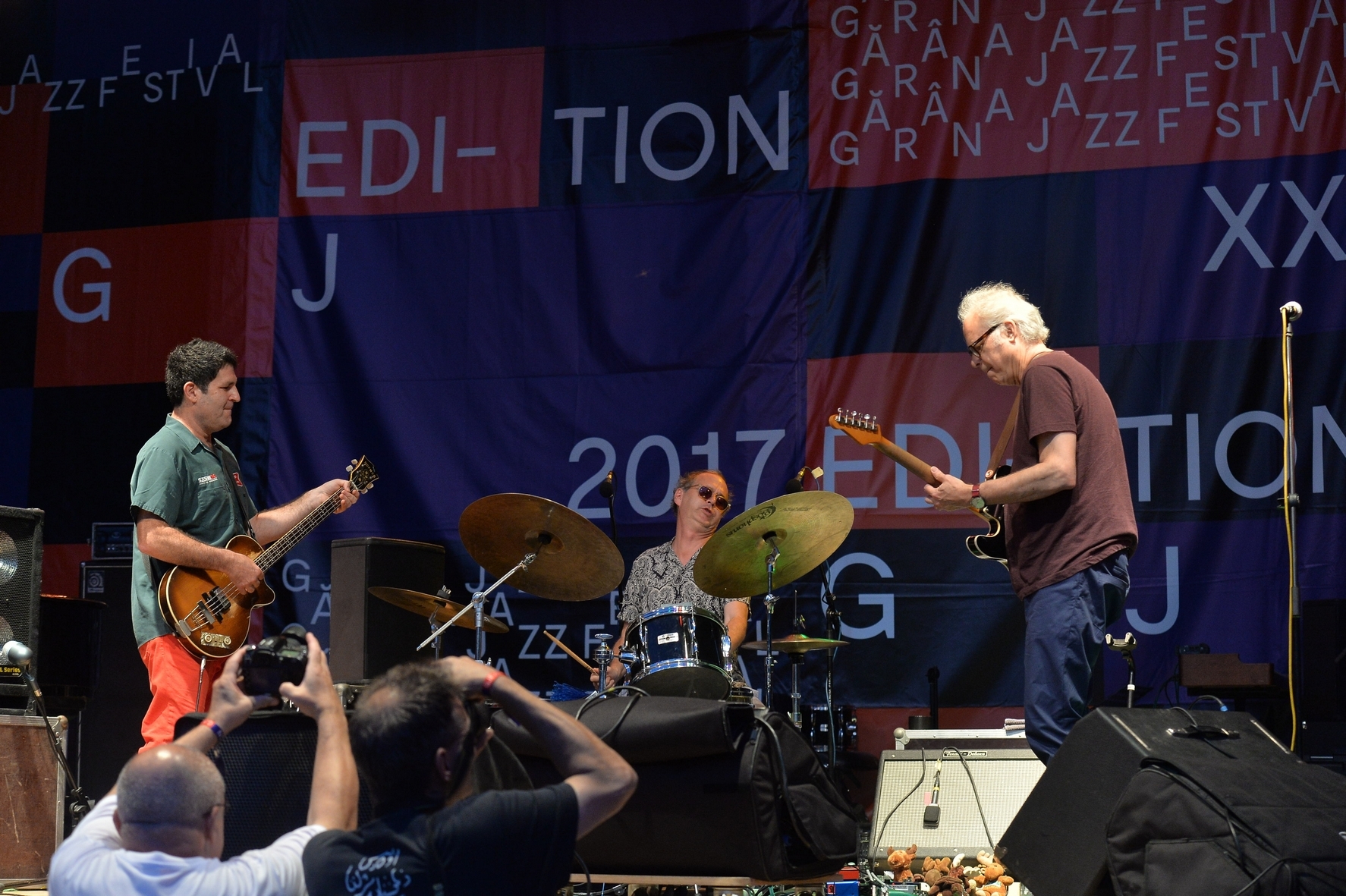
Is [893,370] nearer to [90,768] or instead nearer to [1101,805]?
[1101,805]

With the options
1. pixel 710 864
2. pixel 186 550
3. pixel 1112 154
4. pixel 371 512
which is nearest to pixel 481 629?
pixel 186 550

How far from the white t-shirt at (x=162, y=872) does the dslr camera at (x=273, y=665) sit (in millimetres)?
257

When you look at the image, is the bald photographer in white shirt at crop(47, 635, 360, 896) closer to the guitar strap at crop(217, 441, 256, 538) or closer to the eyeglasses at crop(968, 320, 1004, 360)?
the guitar strap at crop(217, 441, 256, 538)

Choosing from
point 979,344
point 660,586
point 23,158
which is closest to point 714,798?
point 979,344

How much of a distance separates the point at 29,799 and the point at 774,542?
2.48 meters

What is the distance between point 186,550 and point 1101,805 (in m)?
2.66

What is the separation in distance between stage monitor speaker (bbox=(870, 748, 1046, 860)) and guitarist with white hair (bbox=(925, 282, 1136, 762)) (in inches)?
47.9

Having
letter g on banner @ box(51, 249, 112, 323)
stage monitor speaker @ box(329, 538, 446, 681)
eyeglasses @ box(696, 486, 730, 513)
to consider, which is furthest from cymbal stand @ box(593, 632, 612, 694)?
letter g on banner @ box(51, 249, 112, 323)

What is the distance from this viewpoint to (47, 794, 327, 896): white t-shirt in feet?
6.29

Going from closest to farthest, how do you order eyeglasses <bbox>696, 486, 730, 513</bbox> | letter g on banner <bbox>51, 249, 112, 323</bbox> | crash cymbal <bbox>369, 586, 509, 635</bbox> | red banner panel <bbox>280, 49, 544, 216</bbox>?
crash cymbal <bbox>369, 586, 509, 635</bbox>, eyeglasses <bbox>696, 486, 730, 513</bbox>, red banner panel <bbox>280, 49, 544, 216</bbox>, letter g on banner <bbox>51, 249, 112, 323</bbox>

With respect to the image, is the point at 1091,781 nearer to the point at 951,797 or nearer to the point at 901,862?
the point at 901,862

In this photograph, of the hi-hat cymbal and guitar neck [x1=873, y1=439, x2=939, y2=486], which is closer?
the hi-hat cymbal

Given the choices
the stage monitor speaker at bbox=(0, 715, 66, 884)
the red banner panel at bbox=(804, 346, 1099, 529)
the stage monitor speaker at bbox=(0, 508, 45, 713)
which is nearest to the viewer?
the stage monitor speaker at bbox=(0, 715, 66, 884)

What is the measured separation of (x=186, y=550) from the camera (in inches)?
157
